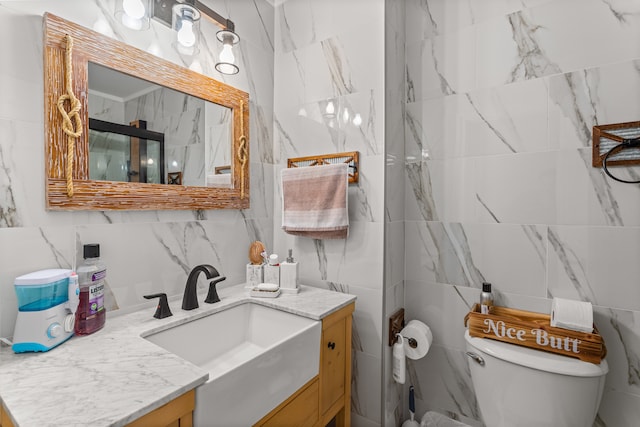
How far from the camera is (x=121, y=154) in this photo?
1056 mm

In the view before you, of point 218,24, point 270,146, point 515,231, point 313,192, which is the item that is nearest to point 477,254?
point 515,231

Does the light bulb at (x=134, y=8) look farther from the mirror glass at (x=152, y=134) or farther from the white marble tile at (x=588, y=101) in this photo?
the white marble tile at (x=588, y=101)

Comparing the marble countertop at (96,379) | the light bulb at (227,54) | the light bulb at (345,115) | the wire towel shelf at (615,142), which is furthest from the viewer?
the light bulb at (345,115)

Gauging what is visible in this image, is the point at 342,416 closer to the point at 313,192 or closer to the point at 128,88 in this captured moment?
the point at 313,192

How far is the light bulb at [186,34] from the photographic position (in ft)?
3.90

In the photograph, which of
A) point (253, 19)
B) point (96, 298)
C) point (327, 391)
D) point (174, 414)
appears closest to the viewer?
point (174, 414)

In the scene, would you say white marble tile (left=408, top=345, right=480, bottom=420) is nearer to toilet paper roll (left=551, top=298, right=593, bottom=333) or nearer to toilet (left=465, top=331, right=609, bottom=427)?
toilet (left=465, top=331, right=609, bottom=427)

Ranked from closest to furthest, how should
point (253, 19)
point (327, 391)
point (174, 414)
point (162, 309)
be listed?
point (174, 414), point (162, 309), point (327, 391), point (253, 19)

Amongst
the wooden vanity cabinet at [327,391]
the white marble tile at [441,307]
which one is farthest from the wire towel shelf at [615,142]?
the wooden vanity cabinet at [327,391]

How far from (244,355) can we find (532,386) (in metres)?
1.02

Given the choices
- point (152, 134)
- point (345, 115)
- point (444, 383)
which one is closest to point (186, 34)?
point (152, 134)

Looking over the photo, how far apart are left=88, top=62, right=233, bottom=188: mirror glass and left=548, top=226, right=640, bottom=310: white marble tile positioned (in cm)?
142

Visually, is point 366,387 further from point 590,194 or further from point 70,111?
point 70,111

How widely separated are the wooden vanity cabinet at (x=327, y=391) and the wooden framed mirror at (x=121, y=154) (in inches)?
28.1
